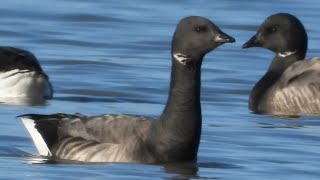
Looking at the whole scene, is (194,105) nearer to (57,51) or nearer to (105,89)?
(105,89)

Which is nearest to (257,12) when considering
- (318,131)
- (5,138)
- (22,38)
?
(22,38)

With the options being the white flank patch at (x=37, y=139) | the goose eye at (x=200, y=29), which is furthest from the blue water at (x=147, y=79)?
the goose eye at (x=200, y=29)

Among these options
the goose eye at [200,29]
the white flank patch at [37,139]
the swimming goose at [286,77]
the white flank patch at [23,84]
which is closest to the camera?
the goose eye at [200,29]

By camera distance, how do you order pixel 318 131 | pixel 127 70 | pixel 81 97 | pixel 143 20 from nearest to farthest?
pixel 318 131 → pixel 81 97 → pixel 127 70 → pixel 143 20

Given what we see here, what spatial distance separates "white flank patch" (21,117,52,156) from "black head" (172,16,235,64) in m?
1.67

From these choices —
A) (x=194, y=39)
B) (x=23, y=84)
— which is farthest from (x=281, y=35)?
(x=194, y=39)

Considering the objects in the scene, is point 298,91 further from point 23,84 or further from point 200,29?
point 200,29

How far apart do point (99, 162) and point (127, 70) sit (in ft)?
27.4

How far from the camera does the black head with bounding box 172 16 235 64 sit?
1652 centimetres

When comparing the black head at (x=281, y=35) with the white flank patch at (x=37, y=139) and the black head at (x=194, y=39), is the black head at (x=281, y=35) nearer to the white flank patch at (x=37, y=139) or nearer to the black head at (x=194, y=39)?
the black head at (x=194, y=39)

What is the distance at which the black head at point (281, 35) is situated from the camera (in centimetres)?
2292

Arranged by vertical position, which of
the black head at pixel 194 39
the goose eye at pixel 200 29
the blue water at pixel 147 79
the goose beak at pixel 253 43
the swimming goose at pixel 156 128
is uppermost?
the goose eye at pixel 200 29

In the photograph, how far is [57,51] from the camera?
86.5 ft

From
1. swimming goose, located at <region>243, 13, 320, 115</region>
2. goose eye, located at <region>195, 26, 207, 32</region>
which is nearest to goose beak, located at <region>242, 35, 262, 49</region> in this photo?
swimming goose, located at <region>243, 13, 320, 115</region>
